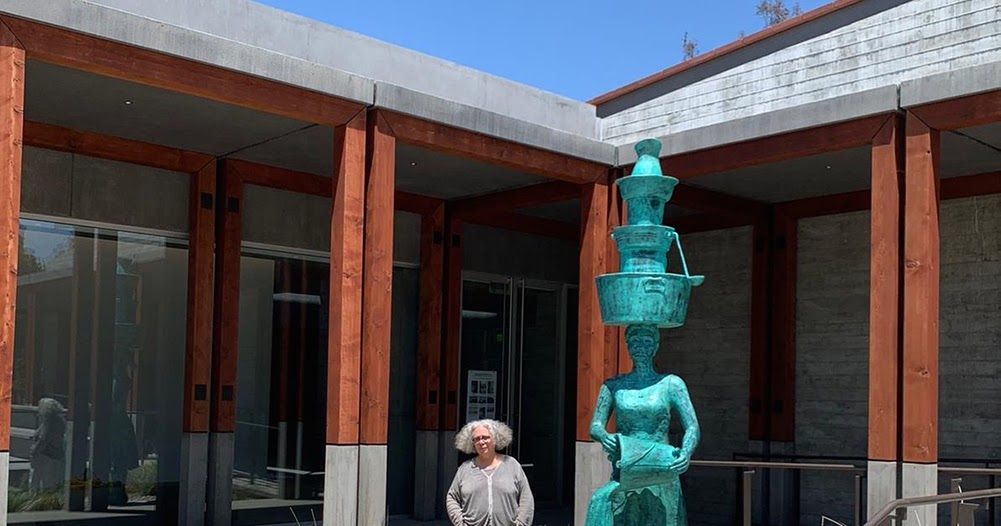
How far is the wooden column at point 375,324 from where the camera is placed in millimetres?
9414

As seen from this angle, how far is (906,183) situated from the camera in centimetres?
941

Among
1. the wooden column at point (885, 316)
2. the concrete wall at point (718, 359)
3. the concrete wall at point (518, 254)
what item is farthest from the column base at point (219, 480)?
the wooden column at point (885, 316)

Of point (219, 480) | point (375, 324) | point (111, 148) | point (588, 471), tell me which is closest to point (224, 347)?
point (219, 480)

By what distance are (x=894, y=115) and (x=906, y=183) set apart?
668 mm

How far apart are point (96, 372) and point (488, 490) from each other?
21.4 ft

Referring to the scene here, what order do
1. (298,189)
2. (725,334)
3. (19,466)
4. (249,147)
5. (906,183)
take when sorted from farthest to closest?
(725,334) < (298,189) < (249,147) < (19,466) < (906,183)

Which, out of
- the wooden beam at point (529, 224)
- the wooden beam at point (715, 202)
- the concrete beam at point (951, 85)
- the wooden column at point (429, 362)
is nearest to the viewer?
the concrete beam at point (951, 85)

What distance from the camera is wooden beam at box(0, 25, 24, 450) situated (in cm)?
732

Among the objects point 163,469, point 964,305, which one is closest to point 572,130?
point 964,305

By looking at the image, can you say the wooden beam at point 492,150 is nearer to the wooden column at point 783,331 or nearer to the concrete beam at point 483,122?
the concrete beam at point 483,122

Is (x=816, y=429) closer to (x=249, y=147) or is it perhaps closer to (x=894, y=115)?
(x=894, y=115)

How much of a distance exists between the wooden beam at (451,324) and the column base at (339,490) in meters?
5.23

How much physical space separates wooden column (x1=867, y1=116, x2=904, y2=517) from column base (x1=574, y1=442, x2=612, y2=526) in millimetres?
2970

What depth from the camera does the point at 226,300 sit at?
40.3 feet
